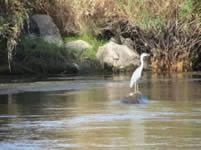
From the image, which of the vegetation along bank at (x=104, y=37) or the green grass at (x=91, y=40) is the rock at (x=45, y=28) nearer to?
the vegetation along bank at (x=104, y=37)

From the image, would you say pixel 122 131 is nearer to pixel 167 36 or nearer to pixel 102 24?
pixel 167 36

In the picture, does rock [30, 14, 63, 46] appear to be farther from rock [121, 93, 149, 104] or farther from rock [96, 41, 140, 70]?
rock [121, 93, 149, 104]

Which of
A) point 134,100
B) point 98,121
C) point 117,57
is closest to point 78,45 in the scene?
point 117,57

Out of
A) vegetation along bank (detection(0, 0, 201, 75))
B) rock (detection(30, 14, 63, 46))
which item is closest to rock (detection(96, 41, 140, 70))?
vegetation along bank (detection(0, 0, 201, 75))

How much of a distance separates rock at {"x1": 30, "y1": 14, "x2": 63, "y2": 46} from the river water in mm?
15670

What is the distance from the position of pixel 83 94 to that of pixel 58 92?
4.55 feet

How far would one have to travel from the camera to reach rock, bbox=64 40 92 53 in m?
35.5

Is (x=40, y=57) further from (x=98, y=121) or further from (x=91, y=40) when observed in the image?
(x=98, y=121)

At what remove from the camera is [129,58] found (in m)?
36.2

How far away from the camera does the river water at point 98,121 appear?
370 inches

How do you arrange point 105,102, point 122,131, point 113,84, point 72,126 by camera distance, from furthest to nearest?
point 113,84, point 105,102, point 72,126, point 122,131

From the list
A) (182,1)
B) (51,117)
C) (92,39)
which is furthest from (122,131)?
(92,39)

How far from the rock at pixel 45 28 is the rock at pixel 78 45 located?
0.54 meters

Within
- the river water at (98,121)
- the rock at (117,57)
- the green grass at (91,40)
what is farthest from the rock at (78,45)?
the river water at (98,121)
